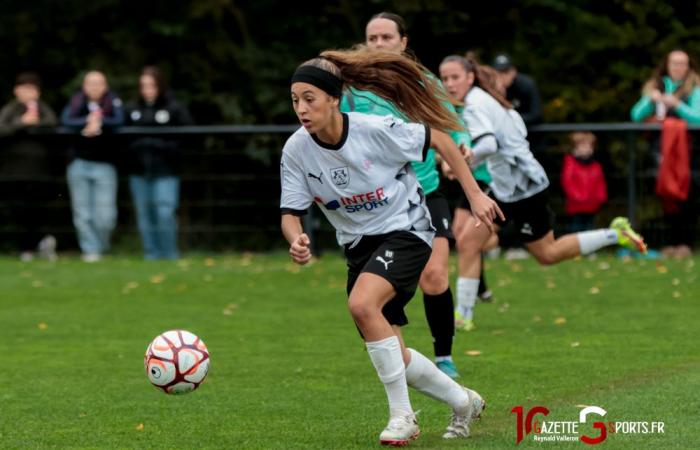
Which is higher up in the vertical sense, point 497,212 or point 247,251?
point 497,212

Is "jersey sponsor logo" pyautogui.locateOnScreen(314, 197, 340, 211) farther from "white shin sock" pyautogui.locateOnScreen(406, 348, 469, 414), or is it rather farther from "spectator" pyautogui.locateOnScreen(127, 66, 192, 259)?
"spectator" pyautogui.locateOnScreen(127, 66, 192, 259)

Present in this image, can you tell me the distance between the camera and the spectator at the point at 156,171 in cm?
1770

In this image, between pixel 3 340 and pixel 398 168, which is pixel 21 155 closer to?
pixel 3 340

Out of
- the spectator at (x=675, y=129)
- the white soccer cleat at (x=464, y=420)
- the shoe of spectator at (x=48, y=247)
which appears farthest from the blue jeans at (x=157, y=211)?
the white soccer cleat at (x=464, y=420)

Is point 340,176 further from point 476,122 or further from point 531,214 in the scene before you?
point 531,214

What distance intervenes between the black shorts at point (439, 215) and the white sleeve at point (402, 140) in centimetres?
182

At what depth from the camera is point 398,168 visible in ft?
24.0

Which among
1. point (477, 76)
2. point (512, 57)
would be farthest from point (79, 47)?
point (477, 76)

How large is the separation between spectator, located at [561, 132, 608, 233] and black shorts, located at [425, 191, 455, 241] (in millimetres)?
8173

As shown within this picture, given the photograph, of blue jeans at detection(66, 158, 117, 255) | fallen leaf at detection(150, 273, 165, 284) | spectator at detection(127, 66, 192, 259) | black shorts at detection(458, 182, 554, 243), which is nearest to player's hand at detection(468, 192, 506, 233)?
black shorts at detection(458, 182, 554, 243)

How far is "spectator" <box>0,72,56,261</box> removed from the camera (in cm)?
1802

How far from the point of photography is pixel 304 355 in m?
10.3

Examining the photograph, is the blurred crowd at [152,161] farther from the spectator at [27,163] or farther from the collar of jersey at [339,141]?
the collar of jersey at [339,141]

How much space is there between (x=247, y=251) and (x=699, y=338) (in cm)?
883
